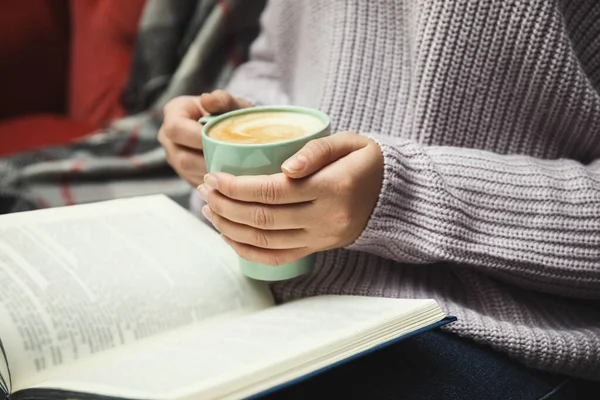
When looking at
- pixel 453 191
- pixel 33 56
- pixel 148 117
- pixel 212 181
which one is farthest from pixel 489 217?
pixel 33 56

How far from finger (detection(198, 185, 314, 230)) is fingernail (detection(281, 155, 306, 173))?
43 millimetres

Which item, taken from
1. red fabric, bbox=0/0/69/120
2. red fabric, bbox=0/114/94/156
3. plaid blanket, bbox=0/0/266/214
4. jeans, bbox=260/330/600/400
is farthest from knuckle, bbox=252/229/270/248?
red fabric, bbox=0/0/69/120

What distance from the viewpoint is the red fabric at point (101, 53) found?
1108 millimetres

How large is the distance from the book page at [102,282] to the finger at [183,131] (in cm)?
8

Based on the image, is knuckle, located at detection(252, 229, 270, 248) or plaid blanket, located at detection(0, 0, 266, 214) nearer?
knuckle, located at detection(252, 229, 270, 248)

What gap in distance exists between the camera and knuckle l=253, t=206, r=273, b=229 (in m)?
0.48

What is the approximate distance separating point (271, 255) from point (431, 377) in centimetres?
17

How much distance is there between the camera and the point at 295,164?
17.8 inches

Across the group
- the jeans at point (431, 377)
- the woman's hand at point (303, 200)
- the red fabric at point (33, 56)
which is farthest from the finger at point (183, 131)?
the red fabric at point (33, 56)

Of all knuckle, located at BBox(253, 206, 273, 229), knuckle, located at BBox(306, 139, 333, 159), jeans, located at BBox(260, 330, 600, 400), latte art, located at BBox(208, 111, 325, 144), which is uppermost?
latte art, located at BBox(208, 111, 325, 144)

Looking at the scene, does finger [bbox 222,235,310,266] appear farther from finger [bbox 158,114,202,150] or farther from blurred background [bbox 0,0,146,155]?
blurred background [bbox 0,0,146,155]

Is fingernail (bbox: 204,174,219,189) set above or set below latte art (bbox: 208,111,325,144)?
below

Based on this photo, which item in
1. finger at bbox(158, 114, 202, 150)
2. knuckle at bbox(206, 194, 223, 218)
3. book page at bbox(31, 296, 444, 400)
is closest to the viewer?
book page at bbox(31, 296, 444, 400)

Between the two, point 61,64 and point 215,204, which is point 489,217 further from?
point 61,64
